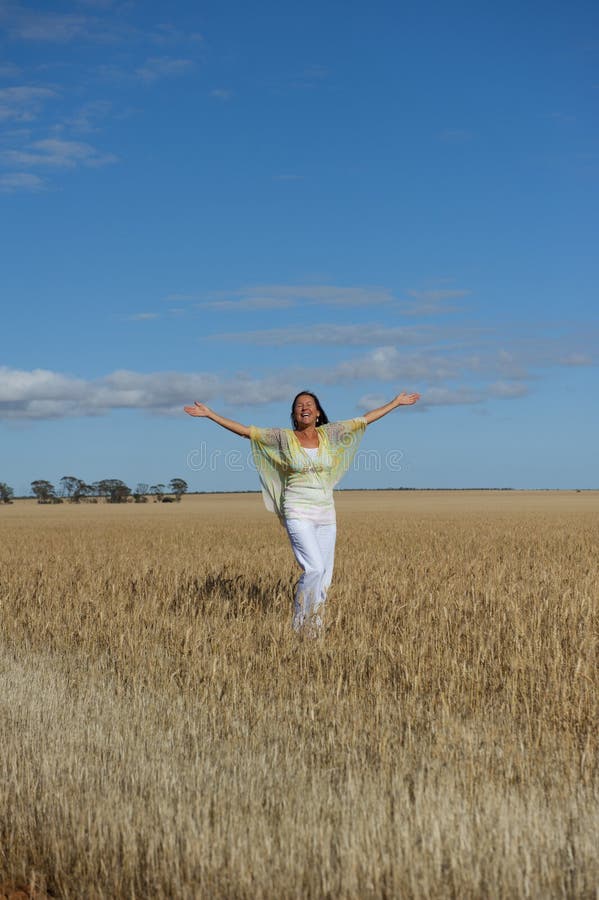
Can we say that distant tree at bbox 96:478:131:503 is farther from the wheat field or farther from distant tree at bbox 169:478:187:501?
the wheat field

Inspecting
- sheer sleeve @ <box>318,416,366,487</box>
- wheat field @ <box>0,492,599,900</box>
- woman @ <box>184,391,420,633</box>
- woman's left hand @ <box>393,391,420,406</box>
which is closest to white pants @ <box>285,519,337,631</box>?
woman @ <box>184,391,420,633</box>

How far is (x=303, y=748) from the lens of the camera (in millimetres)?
4863

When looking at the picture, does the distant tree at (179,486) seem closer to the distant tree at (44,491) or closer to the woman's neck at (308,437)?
the distant tree at (44,491)

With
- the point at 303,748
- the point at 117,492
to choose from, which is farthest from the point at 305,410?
the point at 117,492

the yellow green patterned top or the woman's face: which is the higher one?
the woman's face

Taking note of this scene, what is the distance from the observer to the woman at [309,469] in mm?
8211

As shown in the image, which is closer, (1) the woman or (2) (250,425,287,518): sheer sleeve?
(1) the woman

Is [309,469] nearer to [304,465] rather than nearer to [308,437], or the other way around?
[304,465]

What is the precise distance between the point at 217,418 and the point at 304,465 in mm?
946

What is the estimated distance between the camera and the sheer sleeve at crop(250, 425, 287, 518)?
8.56 m

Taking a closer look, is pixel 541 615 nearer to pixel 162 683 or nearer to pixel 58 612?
pixel 162 683

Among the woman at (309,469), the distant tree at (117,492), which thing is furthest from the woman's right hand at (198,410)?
the distant tree at (117,492)

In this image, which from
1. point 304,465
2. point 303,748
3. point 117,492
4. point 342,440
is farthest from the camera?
point 117,492

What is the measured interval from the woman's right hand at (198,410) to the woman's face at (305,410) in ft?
2.72
